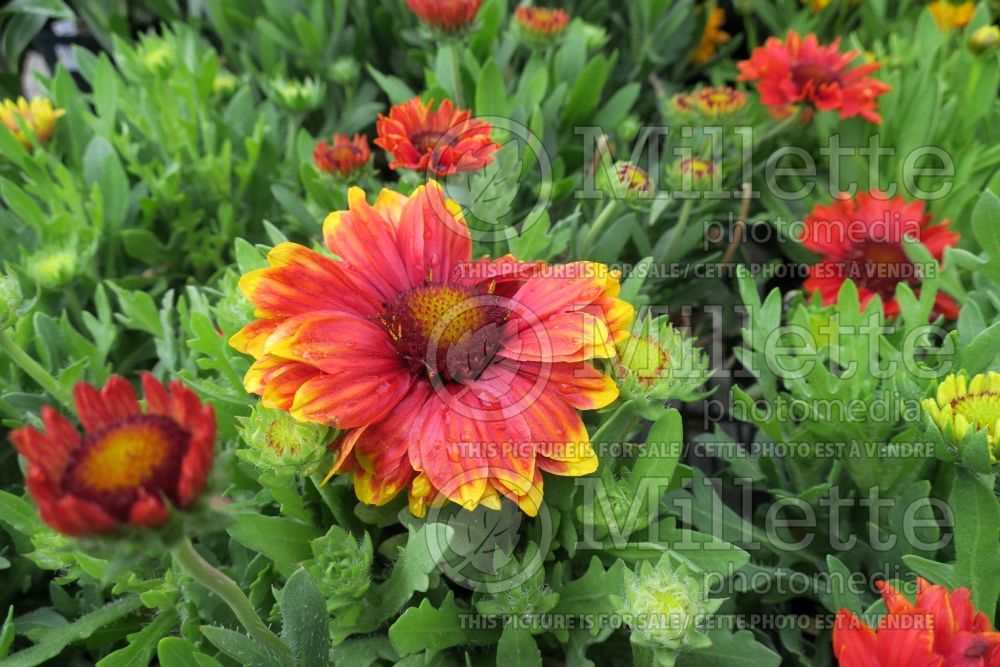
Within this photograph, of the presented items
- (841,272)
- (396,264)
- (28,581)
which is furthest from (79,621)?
(841,272)

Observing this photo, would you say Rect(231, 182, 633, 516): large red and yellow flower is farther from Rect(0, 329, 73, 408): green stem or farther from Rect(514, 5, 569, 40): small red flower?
Rect(514, 5, 569, 40): small red flower

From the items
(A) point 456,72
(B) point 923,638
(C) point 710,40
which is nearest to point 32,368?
(A) point 456,72

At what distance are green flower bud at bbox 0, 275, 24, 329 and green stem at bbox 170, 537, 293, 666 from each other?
0.28 meters

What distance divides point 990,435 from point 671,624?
26 centimetres

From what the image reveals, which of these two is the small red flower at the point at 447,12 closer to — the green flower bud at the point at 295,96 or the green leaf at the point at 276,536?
the green flower bud at the point at 295,96

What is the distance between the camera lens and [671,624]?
479 mm

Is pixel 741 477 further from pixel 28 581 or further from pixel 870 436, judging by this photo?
pixel 28 581

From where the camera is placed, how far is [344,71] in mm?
1212

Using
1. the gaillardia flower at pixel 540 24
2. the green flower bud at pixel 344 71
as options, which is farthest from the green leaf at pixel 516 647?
the green flower bud at pixel 344 71

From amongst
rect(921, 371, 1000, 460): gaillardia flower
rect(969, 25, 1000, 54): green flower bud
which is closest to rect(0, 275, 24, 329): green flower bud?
rect(921, 371, 1000, 460): gaillardia flower

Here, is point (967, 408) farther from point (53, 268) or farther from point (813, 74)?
point (53, 268)

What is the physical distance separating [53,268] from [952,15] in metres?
1.40

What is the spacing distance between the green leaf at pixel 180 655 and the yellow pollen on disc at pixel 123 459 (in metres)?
0.21

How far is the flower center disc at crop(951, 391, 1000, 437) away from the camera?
560mm
